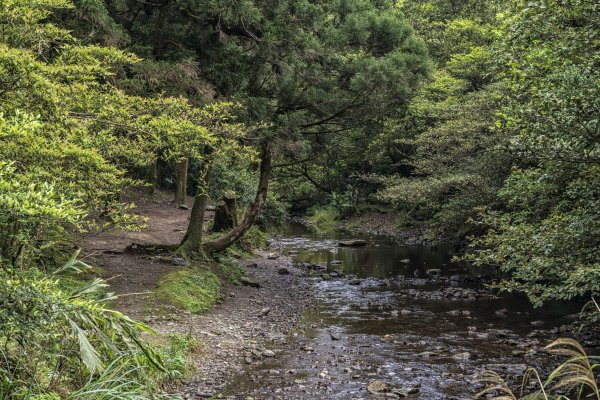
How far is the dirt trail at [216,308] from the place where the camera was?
880 cm

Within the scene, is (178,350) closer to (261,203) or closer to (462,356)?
(462,356)

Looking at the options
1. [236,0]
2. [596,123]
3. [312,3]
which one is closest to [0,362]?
[596,123]

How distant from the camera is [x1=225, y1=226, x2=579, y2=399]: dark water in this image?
8.39 meters

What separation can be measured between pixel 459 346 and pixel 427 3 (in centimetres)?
3324

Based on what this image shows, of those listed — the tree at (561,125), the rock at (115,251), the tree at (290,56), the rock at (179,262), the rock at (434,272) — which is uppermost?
the tree at (290,56)

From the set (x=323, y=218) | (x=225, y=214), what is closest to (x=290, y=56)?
(x=225, y=214)

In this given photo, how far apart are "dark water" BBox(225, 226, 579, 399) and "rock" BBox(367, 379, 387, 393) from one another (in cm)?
13

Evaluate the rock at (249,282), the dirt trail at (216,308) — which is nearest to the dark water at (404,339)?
the dirt trail at (216,308)

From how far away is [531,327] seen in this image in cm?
1216

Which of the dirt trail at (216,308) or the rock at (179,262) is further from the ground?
the rock at (179,262)

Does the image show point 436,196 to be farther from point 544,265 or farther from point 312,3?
point 544,265

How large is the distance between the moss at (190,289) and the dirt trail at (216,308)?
0.25 metres

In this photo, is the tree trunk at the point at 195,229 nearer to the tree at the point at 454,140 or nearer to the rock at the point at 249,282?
the rock at the point at 249,282

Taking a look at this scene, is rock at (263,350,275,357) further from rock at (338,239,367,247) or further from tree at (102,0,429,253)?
rock at (338,239,367,247)
